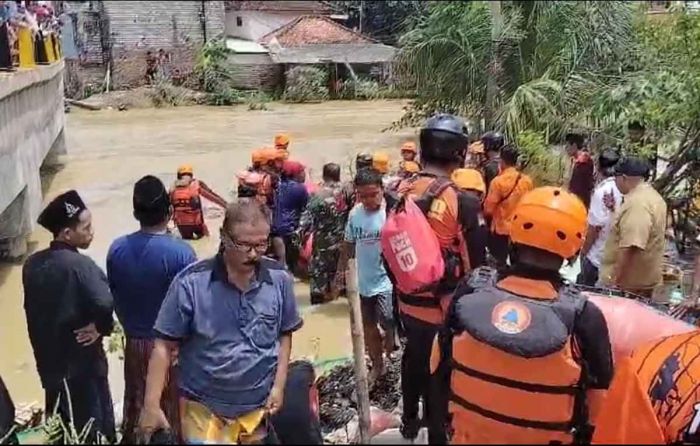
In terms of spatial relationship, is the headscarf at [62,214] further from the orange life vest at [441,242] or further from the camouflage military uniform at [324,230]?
the camouflage military uniform at [324,230]

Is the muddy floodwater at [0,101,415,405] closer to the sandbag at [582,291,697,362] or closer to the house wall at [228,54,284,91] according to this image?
the house wall at [228,54,284,91]

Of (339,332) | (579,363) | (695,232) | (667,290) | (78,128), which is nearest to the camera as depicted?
(579,363)

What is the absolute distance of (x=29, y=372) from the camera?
650cm

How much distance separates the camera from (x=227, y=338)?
3.04 metres

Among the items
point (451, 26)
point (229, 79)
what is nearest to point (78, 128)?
point (229, 79)

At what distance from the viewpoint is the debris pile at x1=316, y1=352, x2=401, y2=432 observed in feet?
15.7

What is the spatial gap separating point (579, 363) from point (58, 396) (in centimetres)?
248

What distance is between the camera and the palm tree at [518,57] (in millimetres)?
11047

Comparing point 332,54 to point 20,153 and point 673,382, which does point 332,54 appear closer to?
point 20,153

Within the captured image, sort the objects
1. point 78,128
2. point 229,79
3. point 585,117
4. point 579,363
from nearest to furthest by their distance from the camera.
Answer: point 579,363 → point 585,117 → point 78,128 → point 229,79

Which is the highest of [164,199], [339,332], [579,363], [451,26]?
[451,26]

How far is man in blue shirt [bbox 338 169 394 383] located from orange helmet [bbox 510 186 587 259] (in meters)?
2.62

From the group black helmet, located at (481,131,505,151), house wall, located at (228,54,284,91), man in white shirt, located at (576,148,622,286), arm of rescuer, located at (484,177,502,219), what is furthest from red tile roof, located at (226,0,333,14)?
man in white shirt, located at (576,148,622,286)

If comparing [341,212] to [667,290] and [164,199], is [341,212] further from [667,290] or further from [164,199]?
[164,199]
